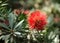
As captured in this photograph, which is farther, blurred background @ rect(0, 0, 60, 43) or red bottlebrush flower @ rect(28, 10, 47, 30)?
blurred background @ rect(0, 0, 60, 43)

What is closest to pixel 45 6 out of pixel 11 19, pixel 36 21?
pixel 36 21

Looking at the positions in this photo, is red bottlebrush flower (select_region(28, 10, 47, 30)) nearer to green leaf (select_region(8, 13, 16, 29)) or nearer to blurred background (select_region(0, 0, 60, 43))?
green leaf (select_region(8, 13, 16, 29))

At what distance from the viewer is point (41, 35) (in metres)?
1.70

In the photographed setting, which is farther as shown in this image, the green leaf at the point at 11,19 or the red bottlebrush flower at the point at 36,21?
the red bottlebrush flower at the point at 36,21

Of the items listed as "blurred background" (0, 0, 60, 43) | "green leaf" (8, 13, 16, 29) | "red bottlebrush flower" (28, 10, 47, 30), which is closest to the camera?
"green leaf" (8, 13, 16, 29)

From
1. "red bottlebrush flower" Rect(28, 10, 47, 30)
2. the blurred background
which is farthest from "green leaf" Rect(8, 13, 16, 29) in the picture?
the blurred background

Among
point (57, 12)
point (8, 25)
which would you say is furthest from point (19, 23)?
point (57, 12)

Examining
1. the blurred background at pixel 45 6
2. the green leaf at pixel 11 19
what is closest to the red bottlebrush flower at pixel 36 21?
the green leaf at pixel 11 19

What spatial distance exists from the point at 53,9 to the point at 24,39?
281 cm

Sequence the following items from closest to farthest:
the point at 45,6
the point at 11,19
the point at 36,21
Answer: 1. the point at 11,19
2. the point at 36,21
3. the point at 45,6

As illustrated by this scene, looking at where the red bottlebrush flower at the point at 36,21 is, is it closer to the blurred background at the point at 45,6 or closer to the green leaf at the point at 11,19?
the green leaf at the point at 11,19

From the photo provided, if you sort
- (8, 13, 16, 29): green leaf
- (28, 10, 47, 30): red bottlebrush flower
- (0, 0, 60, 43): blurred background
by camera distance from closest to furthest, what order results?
(8, 13, 16, 29): green leaf, (28, 10, 47, 30): red bottlebrush flower, (0, 0, 60, 43): blurred background

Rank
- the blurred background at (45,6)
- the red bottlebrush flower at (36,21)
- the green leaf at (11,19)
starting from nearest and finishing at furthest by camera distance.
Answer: the green leaf at (11,19)
the red bottlebrush flower at (36,21)
the blurred background at (45,6)

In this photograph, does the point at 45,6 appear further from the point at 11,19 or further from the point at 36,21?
the point at 11,19
